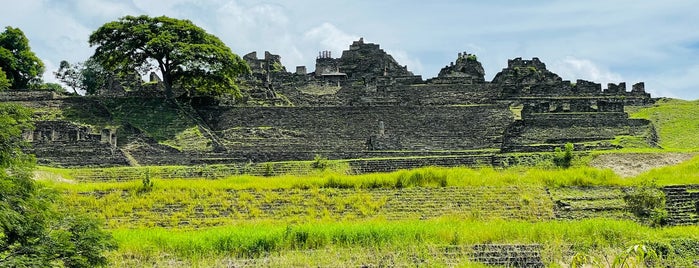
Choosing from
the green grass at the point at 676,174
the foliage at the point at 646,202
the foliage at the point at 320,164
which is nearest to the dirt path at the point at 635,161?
the green grass at the point at 676,174

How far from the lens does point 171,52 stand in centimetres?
3969

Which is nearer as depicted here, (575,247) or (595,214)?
(575,247)

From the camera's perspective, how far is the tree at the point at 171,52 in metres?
39.6

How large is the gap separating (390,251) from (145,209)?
8.84 m

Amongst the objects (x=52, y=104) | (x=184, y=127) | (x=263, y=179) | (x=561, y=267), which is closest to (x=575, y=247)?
(x=561, y=267)

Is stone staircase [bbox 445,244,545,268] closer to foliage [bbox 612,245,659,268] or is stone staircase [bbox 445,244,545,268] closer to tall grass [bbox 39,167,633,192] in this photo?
foliage [bbox 612,245,659,268]

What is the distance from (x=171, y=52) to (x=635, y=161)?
22.6 meters

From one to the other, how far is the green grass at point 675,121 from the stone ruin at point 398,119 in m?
0.98

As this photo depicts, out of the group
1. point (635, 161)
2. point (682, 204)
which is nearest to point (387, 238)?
point (682, 204)

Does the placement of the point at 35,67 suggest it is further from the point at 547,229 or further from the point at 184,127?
the point at 547,229

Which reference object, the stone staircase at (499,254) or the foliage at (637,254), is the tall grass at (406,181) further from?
the foliage at (637,254)

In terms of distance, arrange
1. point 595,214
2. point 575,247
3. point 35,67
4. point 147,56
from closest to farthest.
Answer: point 575,247, point 595,214, point 147,56, point 35,67

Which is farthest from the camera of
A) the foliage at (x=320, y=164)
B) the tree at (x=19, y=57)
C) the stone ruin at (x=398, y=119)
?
the tree at (x=19, y=57)

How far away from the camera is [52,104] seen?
36750 mm
